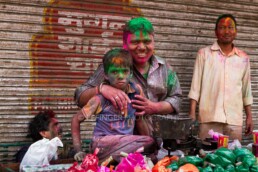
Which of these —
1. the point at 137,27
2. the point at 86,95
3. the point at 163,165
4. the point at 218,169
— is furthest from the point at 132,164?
the point at 137,27

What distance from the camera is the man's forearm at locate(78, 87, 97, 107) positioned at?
138 inches

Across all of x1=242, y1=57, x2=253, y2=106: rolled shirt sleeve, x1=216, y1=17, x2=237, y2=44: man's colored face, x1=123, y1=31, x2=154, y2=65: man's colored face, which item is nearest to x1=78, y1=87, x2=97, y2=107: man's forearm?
x1=123, y1=31, x2=154, y2=65: man's colored face

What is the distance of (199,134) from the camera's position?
5340mm

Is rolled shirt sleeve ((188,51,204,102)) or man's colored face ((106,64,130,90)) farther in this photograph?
rolled shirt sleeve ((188,51,204,102))

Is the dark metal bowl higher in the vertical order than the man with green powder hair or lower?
lower

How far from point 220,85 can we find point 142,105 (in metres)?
1.97

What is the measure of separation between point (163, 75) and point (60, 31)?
1.72 metres

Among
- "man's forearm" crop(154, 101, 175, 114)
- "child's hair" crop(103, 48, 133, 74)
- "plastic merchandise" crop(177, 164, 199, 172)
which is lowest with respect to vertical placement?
"plastic merchandise" crop(177, 164, 199, 172)

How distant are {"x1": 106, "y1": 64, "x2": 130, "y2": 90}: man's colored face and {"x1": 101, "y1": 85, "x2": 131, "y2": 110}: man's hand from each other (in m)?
0.05

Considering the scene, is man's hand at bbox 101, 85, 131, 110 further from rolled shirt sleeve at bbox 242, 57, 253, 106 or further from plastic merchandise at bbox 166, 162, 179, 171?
rolled shirt sleeve at bbox 242, 57, 253, 106

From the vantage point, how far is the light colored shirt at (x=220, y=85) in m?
5.16

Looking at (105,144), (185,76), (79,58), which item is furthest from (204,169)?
(185,76)

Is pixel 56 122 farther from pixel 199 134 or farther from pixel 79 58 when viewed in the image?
pixel 199 134

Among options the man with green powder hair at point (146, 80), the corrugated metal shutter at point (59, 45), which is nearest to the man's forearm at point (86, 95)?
the man with green powder hair at point (146, 80)
